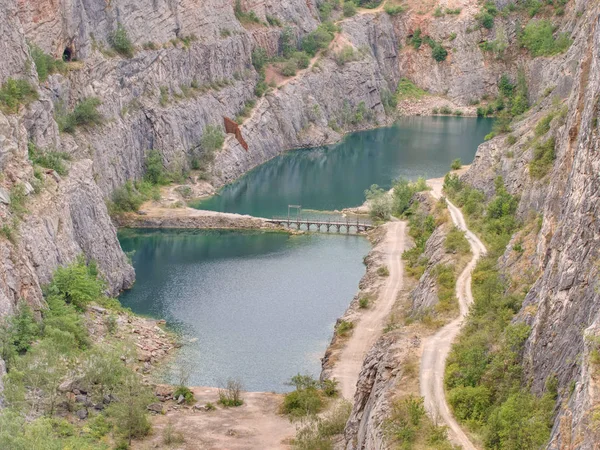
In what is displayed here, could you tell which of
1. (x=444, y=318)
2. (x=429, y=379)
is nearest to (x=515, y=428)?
(x=429, y=379)

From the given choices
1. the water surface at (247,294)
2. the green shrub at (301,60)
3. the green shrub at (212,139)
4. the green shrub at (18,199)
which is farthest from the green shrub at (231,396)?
the green shrub at (301,60)

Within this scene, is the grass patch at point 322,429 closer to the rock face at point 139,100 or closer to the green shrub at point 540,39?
the rock face at point 139,100

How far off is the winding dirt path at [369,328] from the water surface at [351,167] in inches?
917

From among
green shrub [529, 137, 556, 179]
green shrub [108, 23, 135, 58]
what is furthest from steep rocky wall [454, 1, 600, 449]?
green shrub [108, 23, 135, 58]

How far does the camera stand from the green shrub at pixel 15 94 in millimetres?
75438

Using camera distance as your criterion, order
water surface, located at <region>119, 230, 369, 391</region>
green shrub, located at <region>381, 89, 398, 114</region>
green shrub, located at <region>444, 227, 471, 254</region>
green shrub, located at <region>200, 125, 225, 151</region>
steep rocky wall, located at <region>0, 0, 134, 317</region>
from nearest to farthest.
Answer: steep rocky wall, located at <region>0, 0, 134, 317</region> < water surface, located at <region>119, 230, 369, 391</region> < green shrub, located at <region>444, 227, 471, 254</region> < green shrub, located at <region>200, 125, 225, 151</region> < green shrub, located at <region>381, 89, 398, 114</region>

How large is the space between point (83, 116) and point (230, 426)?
165 ft

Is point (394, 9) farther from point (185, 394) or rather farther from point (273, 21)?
point (185, 394)

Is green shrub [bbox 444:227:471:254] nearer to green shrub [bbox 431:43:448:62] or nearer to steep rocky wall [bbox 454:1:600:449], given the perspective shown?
steep rocky wall [bbox 454:1:600:449]

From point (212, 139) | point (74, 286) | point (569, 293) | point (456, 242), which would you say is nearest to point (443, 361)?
point (569, 293)

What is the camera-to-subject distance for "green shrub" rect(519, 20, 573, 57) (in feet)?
456

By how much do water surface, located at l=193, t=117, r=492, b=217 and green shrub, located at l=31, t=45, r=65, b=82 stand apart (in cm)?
2207

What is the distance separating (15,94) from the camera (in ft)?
254

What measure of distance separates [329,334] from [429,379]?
22748 mm
